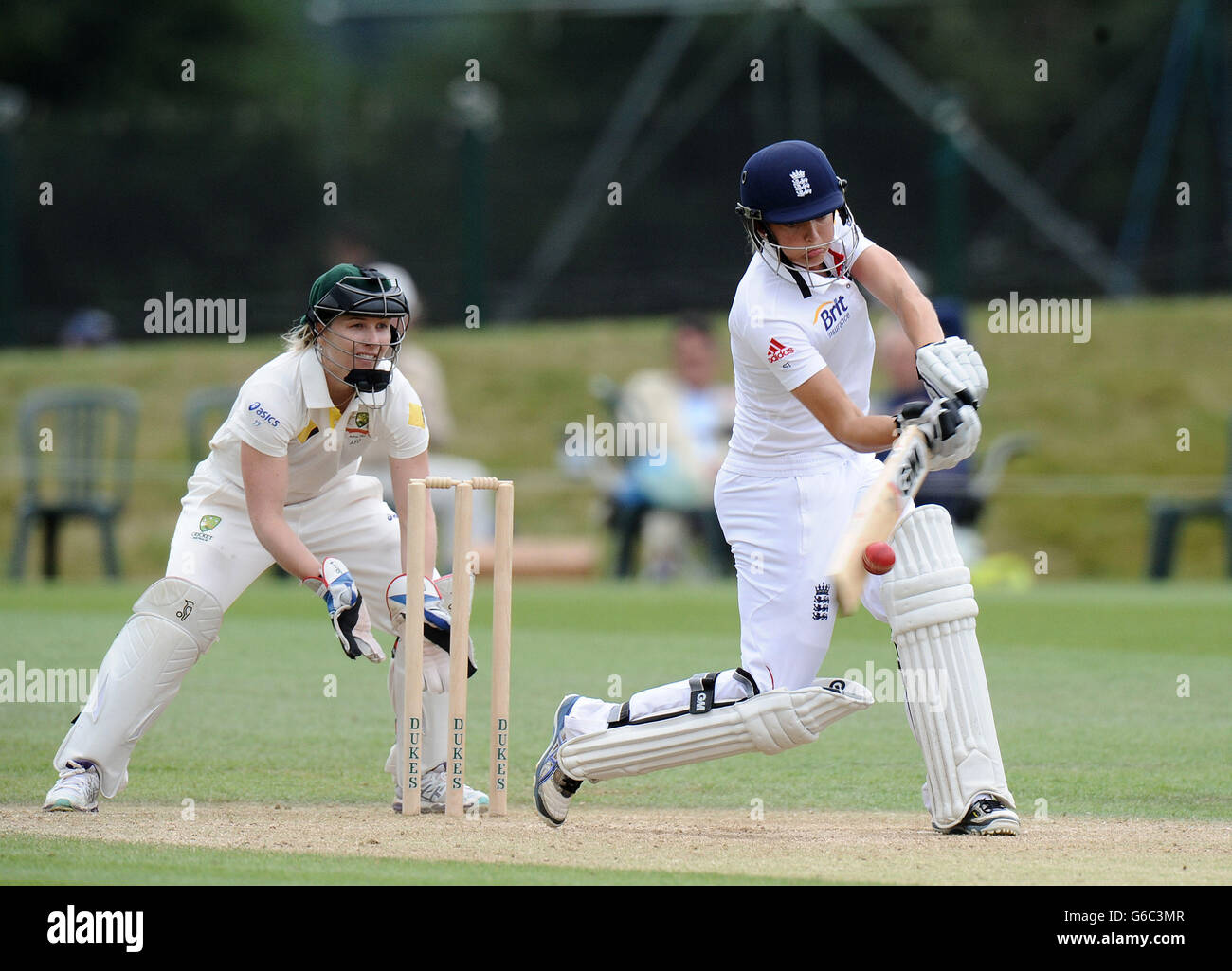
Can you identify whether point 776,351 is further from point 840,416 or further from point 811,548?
point 811,548

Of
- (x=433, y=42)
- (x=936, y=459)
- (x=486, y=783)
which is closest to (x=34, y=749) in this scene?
(x=486, y=783)

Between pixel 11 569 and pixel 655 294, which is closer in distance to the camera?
pixel 11 569

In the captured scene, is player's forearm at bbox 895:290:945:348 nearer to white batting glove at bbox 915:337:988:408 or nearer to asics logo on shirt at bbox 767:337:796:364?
white batting glove at bbox 915:337:988:408

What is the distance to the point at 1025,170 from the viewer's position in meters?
18.8

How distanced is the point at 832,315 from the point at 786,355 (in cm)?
25

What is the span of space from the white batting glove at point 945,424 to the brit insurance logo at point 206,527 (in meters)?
2.14

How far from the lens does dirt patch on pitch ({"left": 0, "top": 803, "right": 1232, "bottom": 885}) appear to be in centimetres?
450

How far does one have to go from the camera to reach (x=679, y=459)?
495 inches

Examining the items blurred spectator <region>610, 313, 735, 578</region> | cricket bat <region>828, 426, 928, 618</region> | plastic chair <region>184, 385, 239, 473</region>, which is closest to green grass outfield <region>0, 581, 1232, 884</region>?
cricket bat <region>828, 426, 928, 618</region>

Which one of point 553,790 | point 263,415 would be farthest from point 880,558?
point 263,415

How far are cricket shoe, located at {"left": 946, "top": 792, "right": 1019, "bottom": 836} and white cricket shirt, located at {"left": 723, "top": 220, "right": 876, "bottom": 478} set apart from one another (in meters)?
1.04

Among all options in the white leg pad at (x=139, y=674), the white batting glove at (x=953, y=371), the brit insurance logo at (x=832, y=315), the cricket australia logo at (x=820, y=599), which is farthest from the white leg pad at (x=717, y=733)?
the white leg pad at (x=139, y=674)
